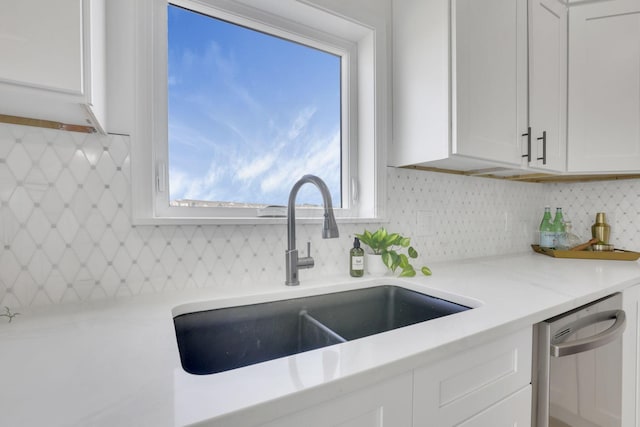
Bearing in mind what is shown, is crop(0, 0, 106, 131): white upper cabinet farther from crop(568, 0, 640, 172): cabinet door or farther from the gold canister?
the gold canister

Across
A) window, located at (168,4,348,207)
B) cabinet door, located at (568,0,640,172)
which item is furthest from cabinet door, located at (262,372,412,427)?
cabinet door, located at (568,0,640,172)

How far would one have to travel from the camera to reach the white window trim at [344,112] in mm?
956

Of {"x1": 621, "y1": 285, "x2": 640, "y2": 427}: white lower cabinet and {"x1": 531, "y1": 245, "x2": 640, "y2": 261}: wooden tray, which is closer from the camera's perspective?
{"x1": 621, "y1": 285, "x2": 640, "y2": 427}: white lower cabinet

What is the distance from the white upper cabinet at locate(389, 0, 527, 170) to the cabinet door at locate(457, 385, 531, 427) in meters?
0.81

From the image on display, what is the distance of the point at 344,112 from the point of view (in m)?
1.47

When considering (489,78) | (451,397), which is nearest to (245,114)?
(489,78)

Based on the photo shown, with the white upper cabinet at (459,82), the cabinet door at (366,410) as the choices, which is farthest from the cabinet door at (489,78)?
the cabinet door at (366,410)

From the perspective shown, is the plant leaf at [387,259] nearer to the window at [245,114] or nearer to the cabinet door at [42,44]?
the window at [245,114]

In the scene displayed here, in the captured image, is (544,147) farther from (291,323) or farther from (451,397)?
(291,323)

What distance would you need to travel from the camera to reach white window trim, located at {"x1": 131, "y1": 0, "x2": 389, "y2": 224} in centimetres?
96

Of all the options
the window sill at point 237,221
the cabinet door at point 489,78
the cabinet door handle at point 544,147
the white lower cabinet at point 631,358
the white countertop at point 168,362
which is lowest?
the white lower cabinet at point 631,358

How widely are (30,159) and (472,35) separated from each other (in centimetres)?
156

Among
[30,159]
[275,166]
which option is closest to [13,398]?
[30,159]

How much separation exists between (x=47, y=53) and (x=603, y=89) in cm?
233
